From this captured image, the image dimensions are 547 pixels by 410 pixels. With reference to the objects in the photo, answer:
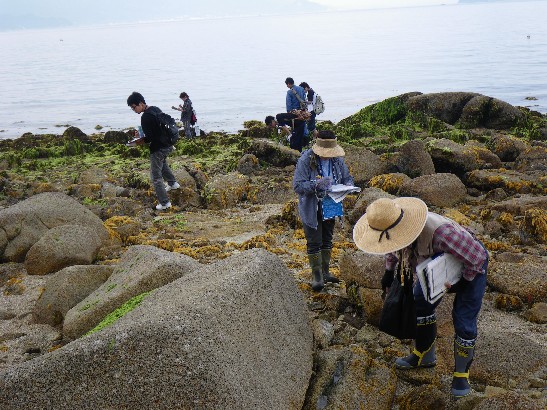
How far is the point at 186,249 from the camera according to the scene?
8.66m

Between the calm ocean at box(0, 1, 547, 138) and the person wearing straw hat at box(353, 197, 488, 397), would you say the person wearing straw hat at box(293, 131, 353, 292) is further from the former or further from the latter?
the calm ocean at box(0, 1, 547, 138)

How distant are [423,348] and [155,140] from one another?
722 cm

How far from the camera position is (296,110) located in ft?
50.0

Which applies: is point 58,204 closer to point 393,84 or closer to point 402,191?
point 402,191

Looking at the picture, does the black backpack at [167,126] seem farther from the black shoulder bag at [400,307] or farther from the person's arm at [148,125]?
the black shoulder bag at [400,307]

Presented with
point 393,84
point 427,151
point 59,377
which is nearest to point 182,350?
point 59,377

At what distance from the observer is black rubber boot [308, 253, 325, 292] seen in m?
6.80

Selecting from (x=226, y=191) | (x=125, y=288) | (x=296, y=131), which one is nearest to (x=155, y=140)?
(x=226, y=191)

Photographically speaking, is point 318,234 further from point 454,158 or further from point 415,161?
point 454,158

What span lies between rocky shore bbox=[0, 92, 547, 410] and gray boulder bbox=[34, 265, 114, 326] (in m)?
0.02

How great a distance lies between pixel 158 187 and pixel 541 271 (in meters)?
7.58

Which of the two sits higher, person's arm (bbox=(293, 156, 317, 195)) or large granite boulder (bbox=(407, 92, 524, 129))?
person's arm (bbox=(293, 156, 317, 195))

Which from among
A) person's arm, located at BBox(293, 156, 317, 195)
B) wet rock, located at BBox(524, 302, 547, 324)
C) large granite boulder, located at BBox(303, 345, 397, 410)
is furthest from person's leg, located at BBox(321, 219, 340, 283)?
wet rock, located at BBox(524, 302, 547, 324)

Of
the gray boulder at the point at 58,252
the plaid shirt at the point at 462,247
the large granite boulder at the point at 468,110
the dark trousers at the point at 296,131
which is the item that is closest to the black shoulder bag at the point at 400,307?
the plaid shirt at the point at 462,247
